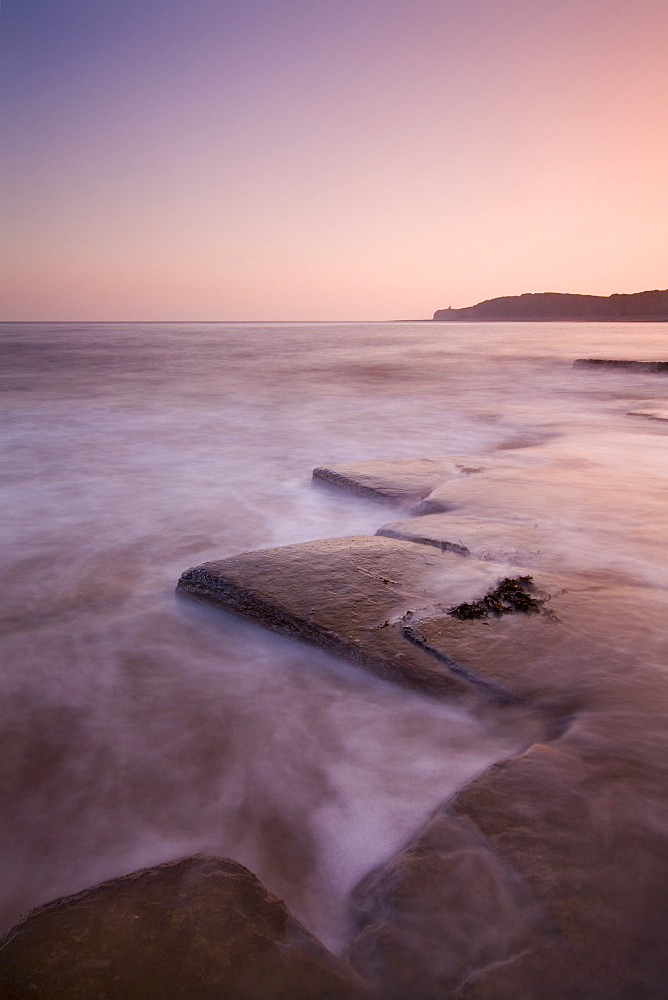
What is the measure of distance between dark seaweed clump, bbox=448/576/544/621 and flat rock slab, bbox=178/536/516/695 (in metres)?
0.05

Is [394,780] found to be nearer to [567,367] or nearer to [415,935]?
[415,935]

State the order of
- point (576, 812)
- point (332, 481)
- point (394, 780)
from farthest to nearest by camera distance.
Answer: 1. point (332, 481)
2. point (394, 780)
3. point (576, 812)

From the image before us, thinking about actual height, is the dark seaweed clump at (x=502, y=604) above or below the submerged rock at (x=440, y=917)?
above

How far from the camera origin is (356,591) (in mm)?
1891

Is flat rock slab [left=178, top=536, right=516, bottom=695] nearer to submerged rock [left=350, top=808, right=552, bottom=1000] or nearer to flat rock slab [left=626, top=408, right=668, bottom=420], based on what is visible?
submerged rock [left=350, top=808, right=552, bottom=1000]

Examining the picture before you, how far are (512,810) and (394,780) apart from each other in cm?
33

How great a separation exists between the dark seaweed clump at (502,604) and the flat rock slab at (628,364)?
35.7 feet

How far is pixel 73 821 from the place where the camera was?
1.26 meters

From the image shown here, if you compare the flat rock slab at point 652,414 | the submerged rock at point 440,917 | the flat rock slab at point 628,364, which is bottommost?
the submerged rock at point 440,917

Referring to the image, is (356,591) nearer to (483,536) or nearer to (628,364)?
(483,536)

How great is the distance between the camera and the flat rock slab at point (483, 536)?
2.21 metres

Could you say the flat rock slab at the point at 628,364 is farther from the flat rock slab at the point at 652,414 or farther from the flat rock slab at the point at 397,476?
the flat rock slab at the point at 397,476

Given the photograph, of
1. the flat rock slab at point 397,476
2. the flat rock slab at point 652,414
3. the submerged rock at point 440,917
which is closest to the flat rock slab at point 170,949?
the submerged rock at point 440,917

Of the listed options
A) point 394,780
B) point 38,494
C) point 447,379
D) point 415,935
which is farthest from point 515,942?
point 447,379
